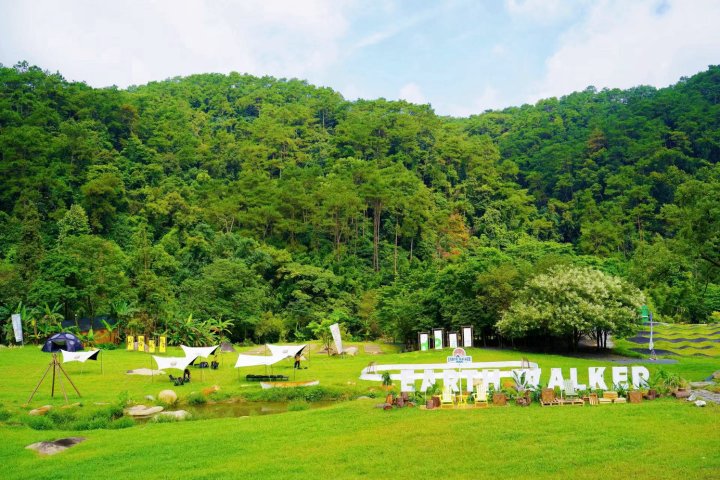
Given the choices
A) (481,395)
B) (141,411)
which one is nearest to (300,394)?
(141,411)

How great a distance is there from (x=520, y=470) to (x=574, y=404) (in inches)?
293

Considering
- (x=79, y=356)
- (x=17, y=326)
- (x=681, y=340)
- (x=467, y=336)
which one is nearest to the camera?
(x=79, y=356)

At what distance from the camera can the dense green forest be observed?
Result: 1829 inches

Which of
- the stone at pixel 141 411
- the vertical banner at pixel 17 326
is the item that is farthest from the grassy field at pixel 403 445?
the vertical banner at pixel 17 326

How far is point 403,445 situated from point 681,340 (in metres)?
33.3

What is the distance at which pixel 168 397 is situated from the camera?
2561 centimetres

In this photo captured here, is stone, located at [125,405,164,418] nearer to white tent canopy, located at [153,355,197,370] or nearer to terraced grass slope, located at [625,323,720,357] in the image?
white tent canopy, located at [153,355,197,370]

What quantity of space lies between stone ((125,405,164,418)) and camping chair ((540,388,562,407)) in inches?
564

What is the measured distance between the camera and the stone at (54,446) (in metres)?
16.5

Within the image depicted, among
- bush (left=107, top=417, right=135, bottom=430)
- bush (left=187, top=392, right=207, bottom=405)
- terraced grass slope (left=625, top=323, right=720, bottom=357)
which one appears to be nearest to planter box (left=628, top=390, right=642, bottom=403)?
bush (left=107, top=417, right=135, bottom=430)

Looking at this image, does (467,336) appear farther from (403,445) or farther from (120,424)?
(403,445)

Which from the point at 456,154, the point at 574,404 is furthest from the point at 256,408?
the point at 456,154

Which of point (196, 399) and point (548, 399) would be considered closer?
point (548, 399)

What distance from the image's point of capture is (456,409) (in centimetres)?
1905
